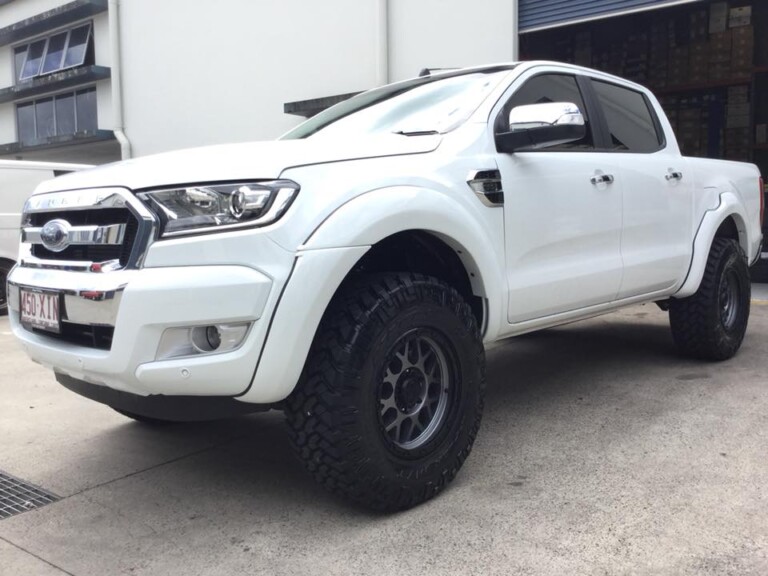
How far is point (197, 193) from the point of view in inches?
91.7

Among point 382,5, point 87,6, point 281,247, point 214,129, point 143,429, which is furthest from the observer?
point 87,6

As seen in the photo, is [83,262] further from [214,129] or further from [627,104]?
[214,129]

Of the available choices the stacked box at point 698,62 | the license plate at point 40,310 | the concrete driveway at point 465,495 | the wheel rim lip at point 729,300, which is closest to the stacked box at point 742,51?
the stacked box at point 698,62

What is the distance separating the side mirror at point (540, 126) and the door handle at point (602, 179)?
1.52 feet

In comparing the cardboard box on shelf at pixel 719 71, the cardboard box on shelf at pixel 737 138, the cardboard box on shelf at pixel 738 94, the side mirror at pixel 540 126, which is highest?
the cardboard box on shelf at pixel 719 71

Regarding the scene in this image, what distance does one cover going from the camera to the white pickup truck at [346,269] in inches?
89.0

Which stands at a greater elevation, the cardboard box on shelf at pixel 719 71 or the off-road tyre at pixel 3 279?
the cardboard box on shelf at pixel 719 71

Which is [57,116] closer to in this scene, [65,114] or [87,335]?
[65,114]

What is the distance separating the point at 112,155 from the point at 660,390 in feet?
58.3

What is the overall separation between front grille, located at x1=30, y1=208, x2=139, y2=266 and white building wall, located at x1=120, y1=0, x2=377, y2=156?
28.6 feet

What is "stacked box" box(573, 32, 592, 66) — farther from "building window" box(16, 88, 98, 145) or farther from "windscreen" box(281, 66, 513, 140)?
"building window" box(16, 88, 98, 145)

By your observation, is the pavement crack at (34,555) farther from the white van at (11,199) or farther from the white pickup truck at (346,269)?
the white van at (11,199)

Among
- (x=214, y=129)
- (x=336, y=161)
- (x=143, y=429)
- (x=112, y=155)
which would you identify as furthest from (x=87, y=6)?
(x=336, y=161)

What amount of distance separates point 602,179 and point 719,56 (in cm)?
836
